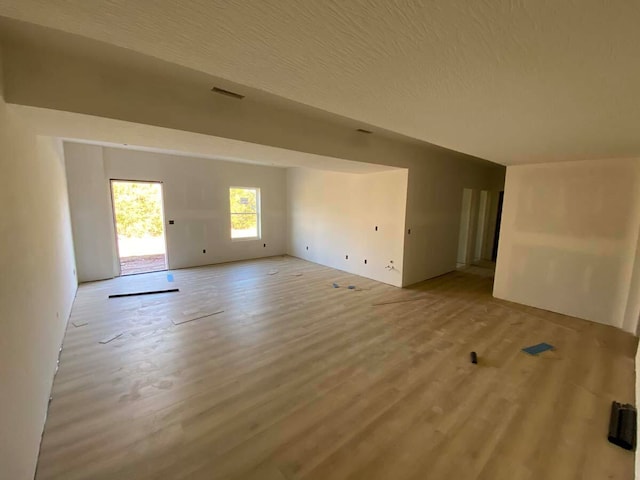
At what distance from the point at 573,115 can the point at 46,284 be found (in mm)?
4881

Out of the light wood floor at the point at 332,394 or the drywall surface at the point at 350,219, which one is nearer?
the light wood floor at the point at 332,394

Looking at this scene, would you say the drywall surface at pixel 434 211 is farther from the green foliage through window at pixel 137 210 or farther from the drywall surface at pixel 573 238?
the green foliage through window at pixel 137 210

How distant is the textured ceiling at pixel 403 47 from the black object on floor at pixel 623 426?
2321mm

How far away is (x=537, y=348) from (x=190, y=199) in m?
7.23

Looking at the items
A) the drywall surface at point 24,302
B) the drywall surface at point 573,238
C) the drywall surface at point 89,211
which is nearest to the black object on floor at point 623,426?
the drywall surface at point 573,238

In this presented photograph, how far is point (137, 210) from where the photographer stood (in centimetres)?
959

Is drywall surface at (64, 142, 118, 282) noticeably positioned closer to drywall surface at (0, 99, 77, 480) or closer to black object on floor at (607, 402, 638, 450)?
drywall surface at (0, 99, 77, 480)

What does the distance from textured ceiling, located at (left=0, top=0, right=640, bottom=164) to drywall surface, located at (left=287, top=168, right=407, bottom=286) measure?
11.4ft

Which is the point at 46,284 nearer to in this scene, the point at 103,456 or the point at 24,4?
the point at 103,456

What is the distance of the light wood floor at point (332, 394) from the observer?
1761 millimetres

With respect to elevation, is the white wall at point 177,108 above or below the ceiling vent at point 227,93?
below

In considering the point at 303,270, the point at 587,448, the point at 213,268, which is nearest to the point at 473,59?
the point at 587,448

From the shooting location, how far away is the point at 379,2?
2.97 feet

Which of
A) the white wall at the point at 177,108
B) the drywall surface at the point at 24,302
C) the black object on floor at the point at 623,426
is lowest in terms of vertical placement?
the black object on floor at the point at 623,426
